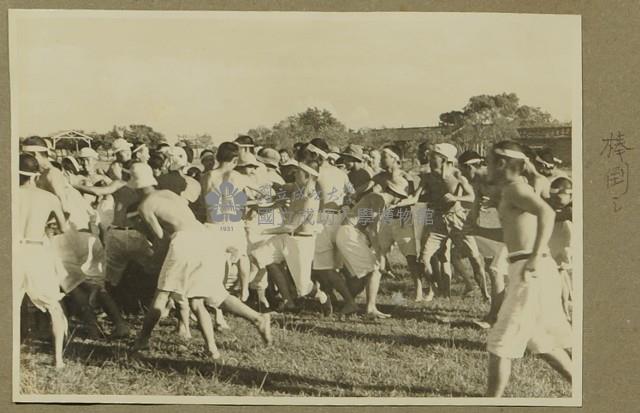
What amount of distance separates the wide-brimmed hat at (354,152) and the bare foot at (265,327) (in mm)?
932

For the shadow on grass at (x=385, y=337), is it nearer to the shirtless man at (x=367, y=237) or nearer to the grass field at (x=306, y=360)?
the grass field at (x=306, y=360)

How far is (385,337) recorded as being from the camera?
14.6 ft

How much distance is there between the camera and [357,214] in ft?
14.4

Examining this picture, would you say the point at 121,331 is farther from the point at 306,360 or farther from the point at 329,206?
the point at 329,206

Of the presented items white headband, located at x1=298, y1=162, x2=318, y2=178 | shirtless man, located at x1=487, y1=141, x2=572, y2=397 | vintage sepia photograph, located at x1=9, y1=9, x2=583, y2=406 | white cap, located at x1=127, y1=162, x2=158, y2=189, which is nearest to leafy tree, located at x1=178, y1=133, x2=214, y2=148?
vintage sepia photograph, located at x1=9, y1=9, x2=583, y2=406

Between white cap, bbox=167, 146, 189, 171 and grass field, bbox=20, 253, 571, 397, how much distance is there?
819 millimetres

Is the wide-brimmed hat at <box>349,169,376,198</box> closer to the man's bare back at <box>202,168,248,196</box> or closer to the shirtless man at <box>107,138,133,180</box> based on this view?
the man's bare back at <box>202,168,248,196</box>

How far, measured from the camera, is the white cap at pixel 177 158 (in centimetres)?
437

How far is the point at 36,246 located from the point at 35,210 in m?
0.19

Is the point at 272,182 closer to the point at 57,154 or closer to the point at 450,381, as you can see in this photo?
the point at 57,154

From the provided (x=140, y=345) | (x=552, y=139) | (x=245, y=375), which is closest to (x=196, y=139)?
(x=140, y=345)

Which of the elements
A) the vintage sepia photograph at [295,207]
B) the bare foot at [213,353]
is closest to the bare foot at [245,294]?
the vintage sepia photograph at [295,207]

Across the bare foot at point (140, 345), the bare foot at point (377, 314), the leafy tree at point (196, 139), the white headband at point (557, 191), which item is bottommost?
the bare foot at point (140, 345)

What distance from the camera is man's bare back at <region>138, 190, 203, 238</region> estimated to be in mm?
4367
